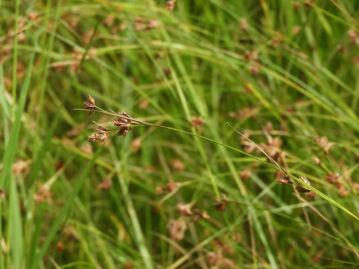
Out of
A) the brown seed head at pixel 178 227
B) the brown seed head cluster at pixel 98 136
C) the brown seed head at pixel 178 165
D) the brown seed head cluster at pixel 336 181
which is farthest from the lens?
the brown seed head at pixel 178 165

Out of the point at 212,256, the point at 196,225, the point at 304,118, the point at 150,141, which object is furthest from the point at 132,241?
the point at 304,118

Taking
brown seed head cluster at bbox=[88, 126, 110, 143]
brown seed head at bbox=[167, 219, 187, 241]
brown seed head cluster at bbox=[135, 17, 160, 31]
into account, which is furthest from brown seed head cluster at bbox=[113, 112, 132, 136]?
brown seed head cluster at bbox=[135, 17, 160, 31]

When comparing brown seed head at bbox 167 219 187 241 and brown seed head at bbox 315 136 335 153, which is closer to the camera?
brown seed head at bbox 315 136 335 153

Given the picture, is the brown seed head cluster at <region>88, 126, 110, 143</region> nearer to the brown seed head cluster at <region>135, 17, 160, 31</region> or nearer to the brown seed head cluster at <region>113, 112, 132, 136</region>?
the brown seed head cluster at <region>113, 112, 132, 136</region>

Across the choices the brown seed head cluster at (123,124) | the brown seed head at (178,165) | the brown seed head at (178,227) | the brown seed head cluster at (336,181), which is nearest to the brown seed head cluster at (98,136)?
the brown seed head cluster at (123,124)

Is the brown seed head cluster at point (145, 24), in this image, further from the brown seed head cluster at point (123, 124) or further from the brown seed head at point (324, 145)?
the brown seed head cluster at point (123, 124)

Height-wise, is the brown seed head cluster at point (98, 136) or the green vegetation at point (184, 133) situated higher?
the brown seed head cluster at point (98, 136)

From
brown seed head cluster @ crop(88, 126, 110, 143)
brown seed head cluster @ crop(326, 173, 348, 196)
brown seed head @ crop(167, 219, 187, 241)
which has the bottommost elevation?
brown seed head @ crop(167, 219, 187, 241)

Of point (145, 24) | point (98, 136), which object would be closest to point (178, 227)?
point (145, 24)
